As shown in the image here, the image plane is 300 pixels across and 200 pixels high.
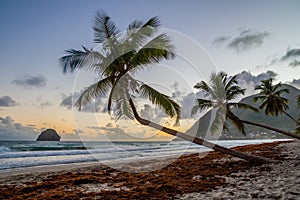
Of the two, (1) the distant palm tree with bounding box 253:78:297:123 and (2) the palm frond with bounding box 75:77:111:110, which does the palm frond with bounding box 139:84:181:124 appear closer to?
(2) the palm frond with bounding box 75:77:111:110

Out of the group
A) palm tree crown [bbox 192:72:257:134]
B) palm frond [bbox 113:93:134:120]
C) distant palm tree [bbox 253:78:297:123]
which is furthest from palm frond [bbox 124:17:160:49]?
distant palm tree [bbox 253:78:297:123]

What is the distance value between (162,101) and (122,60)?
7.17 feet

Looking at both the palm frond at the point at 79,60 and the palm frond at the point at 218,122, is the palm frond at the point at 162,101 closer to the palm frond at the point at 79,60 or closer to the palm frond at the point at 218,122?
the palm frond at the point at 79,60

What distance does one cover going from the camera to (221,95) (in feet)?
61.6

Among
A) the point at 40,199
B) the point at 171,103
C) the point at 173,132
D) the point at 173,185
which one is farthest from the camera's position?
the point at 171,103

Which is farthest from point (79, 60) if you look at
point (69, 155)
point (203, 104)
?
point (69, 155)

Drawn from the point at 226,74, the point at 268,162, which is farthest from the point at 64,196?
the point at 226,74

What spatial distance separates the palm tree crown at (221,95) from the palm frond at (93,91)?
10.0 meters

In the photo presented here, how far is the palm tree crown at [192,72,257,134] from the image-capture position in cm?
1842

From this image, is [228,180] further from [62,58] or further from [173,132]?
[62,58]

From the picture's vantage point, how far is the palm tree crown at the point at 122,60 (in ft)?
31.8

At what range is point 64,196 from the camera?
6.84 meters

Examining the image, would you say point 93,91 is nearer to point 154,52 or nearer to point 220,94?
point 154,52

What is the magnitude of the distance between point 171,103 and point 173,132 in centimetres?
125
